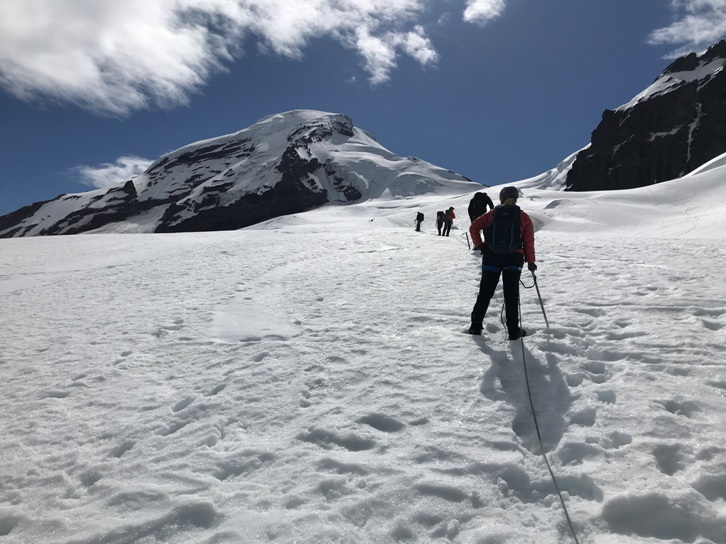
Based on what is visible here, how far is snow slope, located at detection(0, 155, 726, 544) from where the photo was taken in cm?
310

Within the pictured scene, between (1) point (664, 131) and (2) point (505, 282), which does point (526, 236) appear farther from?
(1) point (664, 131)

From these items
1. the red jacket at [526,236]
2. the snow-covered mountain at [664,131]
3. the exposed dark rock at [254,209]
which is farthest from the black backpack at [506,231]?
the exposed dark rock at [254,209]

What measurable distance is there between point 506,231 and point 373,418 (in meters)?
3.29

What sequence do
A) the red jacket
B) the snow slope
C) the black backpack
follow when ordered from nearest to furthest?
the snow slope → the black backpack → the red jacket

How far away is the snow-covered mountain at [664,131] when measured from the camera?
350ft

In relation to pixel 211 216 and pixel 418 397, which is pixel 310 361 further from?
pixel 211 216

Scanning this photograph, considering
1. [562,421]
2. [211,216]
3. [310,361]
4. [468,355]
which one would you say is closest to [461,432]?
[562,421]

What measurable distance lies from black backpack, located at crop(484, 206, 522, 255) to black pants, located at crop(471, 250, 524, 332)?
16 cm

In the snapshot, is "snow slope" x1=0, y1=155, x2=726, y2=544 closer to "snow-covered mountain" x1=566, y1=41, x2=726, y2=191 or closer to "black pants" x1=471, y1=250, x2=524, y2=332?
"black pants" x1=471, y1=250, x2=524, y2=332

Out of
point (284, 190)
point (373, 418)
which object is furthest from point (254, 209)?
point (373, 418)

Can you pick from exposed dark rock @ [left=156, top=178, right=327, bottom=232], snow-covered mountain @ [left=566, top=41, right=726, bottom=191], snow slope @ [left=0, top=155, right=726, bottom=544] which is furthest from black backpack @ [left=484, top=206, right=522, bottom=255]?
exposed dark rock @ [left=156, top=178, right=327, bottom=232]

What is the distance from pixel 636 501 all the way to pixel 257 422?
131 inches

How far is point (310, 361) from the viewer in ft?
19.2

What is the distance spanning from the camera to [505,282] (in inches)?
243
